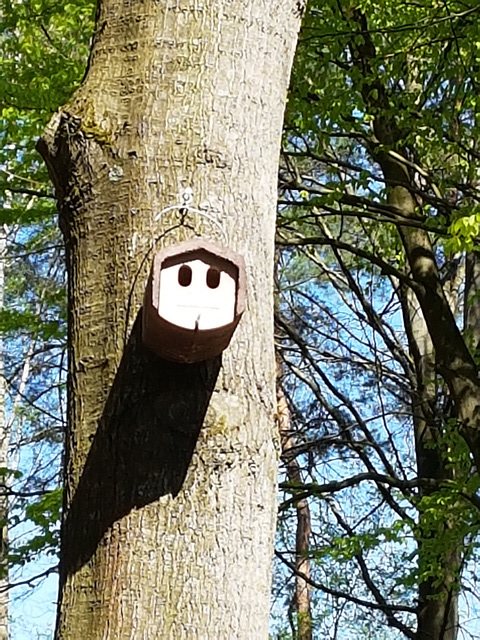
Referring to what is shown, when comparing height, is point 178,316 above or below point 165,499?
above

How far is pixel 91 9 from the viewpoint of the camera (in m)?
5.60

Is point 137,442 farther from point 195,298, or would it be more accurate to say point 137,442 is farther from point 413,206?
point 413,206

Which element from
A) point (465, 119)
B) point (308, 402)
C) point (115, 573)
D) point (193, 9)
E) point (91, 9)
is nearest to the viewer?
point (115, 573)

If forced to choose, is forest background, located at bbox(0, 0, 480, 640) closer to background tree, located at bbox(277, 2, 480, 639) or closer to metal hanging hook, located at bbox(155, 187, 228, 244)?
background tree, located at bbox(277, 2, 480, 639)

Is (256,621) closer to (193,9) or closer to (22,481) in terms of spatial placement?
(193,9)

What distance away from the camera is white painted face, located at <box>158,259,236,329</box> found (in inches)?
57.2

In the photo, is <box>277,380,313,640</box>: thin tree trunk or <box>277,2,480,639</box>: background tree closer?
<box>277,2,480,639</box>: background tree

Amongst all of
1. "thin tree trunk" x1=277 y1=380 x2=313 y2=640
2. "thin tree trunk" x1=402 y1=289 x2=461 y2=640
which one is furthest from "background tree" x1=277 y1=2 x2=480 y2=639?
"thin tree trunk" x1=277 y1=380 x2=313 y2=640

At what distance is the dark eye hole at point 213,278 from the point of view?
1485 mm

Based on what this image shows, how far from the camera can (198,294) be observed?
148cm

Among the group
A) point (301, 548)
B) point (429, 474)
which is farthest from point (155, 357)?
point (301, 548)

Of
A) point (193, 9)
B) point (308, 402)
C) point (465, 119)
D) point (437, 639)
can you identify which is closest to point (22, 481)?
point (308, 402)

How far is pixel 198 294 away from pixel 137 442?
0.82ft

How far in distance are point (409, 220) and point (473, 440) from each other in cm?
142
